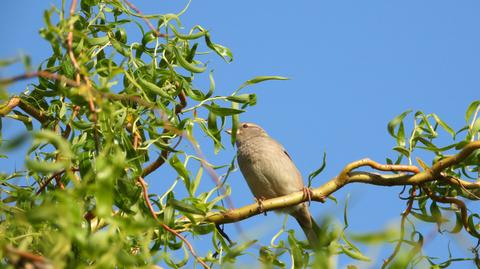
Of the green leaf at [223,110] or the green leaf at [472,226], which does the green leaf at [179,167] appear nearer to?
the green leaf at [223,110]

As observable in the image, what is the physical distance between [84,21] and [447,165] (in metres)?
2.10

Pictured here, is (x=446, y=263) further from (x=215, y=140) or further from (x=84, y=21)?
(x=84, y=21)

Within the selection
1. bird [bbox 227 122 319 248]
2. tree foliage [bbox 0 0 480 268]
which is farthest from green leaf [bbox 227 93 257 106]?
bird [bbox 227 122 319 248]

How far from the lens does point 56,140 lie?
212 centimetres

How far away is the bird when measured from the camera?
6.25 metres

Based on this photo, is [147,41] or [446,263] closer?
[446,263]

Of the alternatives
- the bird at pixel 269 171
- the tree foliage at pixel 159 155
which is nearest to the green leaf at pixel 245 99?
the tree foliage at pixel 159 155

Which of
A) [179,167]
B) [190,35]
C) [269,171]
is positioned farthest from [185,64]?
[269,171]

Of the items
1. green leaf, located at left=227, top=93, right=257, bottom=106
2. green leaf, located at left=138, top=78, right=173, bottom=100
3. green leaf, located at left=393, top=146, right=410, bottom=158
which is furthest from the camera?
green leaf, located at left=393, top=146, right=410, bottom=158

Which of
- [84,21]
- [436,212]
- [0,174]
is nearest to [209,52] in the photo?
[84,21]

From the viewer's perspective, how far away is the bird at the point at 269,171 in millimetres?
6254

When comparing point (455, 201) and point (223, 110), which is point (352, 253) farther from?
point (455, 201)

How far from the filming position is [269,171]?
6.33 meters

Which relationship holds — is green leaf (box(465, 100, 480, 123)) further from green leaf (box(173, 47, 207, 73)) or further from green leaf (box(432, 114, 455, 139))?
green leaf (box(173, 47, 207, 73))
